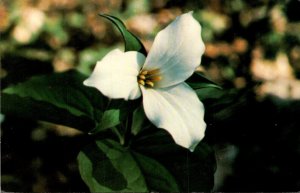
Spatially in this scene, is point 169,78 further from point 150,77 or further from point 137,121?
point 137,121

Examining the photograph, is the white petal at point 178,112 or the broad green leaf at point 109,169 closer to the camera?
the white petal at point 178,112

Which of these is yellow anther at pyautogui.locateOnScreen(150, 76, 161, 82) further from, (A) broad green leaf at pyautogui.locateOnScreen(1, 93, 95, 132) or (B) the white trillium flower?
(A) broad green leaf at pyautogui.locateOnScreen(1, 93, 95, 132)

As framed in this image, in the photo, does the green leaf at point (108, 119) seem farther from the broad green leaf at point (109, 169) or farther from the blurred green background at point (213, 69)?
the blurred green background at point (213, 69)

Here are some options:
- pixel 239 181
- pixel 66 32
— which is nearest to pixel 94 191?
pixel 239 181

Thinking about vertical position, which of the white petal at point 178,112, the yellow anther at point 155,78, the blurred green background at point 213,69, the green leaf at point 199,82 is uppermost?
the yellow anther at point 155,78

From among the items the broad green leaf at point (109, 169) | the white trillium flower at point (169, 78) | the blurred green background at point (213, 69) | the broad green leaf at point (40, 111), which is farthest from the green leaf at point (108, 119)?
the blurred green background at point (213, 69)

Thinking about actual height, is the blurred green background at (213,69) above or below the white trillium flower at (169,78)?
below

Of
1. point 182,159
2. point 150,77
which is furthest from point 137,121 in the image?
point 150,77

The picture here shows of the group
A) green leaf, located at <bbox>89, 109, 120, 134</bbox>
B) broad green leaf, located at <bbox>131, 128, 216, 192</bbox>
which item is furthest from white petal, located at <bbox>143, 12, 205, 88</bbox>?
broad green leaf, located at <bbox>131, 128, 216, 192</bbox>
